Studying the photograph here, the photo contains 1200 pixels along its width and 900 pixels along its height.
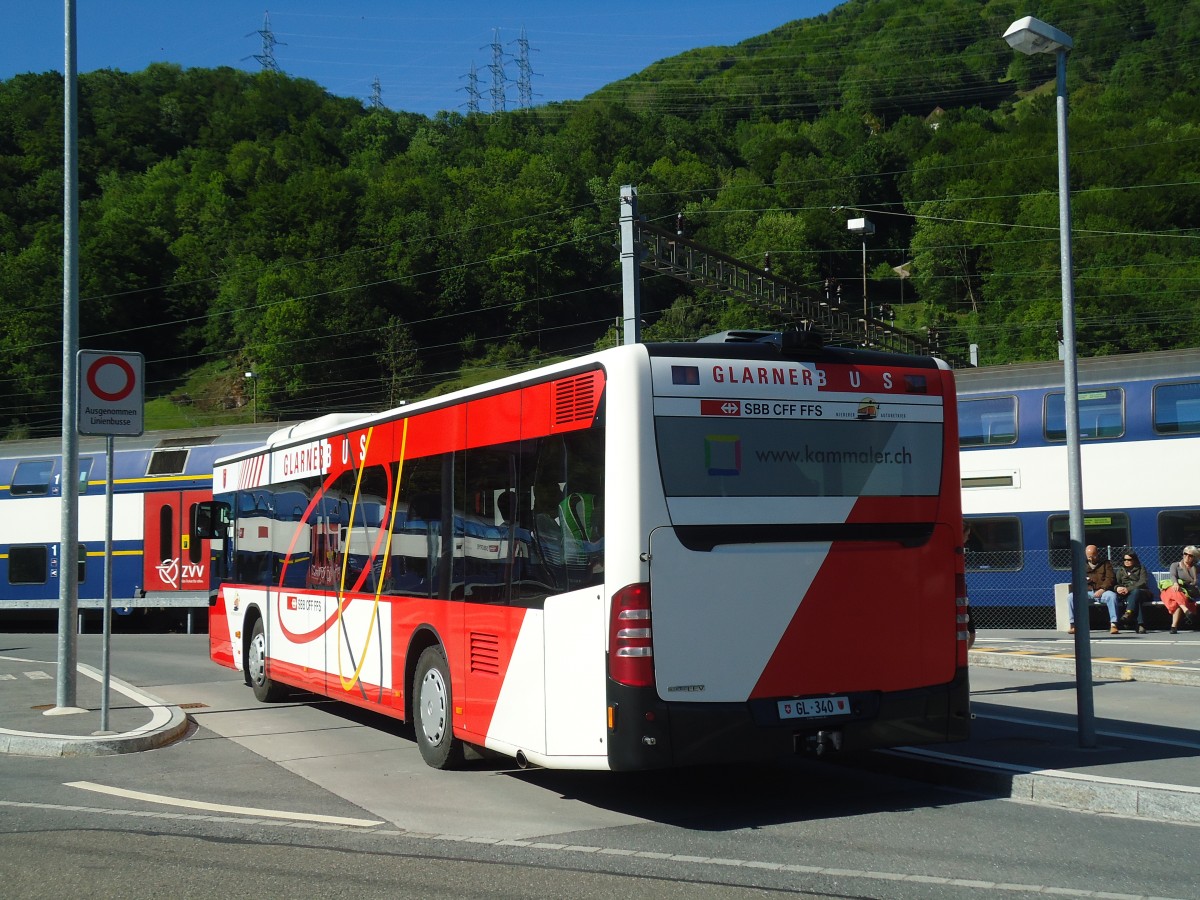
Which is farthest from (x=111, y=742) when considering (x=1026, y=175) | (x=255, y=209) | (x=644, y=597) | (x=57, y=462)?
(x=255, y=209)

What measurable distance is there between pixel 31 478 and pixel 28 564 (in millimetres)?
2127

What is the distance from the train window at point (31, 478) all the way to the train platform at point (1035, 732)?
13.3 meters

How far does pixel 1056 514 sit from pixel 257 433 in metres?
17.6

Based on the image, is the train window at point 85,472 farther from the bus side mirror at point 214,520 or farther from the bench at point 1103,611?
the bench at point 1103,611

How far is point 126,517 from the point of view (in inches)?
1167

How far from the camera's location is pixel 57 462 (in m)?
31.2

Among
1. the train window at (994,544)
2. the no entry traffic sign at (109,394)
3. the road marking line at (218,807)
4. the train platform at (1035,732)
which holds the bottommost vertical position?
the road marking line at (218,807)

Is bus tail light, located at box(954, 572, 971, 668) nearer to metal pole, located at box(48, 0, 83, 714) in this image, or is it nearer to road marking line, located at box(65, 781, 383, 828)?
road marking line, located at box(65, 781, 383, 828)

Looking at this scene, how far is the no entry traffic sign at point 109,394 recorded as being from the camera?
1231 cm

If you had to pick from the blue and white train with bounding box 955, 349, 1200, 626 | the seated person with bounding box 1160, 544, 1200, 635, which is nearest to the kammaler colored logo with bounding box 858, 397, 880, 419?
the blue and white train with bounding box 955, 349, 1200, 626

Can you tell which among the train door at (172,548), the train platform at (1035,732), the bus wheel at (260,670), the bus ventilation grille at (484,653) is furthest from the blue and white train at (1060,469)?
the train door at (172,548)

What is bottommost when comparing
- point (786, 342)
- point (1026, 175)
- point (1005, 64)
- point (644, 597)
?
point (644, 597)

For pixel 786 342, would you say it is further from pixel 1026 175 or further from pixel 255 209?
pixel 255 209

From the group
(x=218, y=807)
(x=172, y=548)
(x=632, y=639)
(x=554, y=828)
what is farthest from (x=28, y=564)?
(x=632, y=639)
